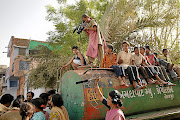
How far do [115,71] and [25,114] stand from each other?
7.01 feet

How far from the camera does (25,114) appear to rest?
227 centimetres

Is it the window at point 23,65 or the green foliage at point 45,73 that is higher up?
the window at point 23,65

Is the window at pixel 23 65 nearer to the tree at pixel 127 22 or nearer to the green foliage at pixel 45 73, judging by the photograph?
the green foliage at pixel 45 73

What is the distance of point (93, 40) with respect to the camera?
4488mm

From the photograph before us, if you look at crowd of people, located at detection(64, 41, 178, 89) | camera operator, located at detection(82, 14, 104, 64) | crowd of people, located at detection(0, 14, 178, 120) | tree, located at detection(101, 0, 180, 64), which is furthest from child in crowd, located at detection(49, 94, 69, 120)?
tree, located at detection(101, 0, 180, 64)

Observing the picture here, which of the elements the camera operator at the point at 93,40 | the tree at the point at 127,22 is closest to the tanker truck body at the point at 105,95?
the camera operator at the point at 93,40


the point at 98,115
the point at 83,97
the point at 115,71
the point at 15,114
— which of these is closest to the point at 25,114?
the point at 15,114

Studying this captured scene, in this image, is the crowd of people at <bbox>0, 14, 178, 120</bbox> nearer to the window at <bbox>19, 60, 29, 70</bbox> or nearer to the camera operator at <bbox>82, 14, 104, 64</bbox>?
the camera operator at <bbox>82, 14, 104, 64</bbox>

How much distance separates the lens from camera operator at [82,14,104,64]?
4.39 m

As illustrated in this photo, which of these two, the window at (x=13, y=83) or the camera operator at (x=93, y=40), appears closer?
the camera operator at (x=93, y=40)

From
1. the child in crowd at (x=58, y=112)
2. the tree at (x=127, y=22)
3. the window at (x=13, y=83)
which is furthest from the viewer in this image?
the window at (x=13, y=83)

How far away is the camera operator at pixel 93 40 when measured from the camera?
439 centimetres

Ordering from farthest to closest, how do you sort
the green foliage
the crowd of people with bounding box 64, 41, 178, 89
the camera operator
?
the green foliage, the camera operator, the crowd of people with bounding box 64, 41, 178, 89

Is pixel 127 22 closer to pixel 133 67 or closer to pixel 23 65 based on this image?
pixel 133 67
